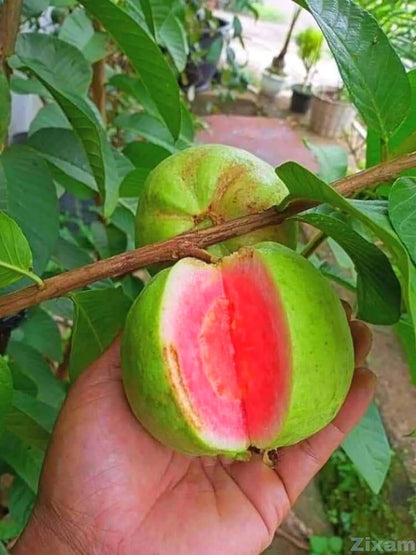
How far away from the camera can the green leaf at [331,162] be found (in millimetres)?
1097

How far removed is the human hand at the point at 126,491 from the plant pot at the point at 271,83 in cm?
422

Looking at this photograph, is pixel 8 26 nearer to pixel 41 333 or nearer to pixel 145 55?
pixel 145 55

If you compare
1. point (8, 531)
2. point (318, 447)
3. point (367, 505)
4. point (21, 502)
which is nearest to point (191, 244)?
point (318, 447)

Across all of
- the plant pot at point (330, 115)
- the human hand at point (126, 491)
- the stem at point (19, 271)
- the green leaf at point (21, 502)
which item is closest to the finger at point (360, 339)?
the human hand at point (126, 491)

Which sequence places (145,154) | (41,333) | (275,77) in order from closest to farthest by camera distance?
(145,154) → (41,333) → (275,77)

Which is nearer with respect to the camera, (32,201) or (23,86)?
(32,201)

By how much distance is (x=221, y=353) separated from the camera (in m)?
0.71

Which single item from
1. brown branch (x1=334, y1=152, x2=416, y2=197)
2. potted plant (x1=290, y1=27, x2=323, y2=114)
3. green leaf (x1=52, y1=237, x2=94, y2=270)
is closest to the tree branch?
brown branch (x1=334, y1=152, x2=416, y2=197)

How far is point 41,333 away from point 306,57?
3846 mm

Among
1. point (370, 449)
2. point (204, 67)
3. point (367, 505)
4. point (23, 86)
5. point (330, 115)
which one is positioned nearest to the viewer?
point (370, 449)

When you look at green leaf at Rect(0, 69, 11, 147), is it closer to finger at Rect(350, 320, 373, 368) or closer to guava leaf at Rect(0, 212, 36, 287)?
guava leaf at Rect(0, 212, 36, 287)

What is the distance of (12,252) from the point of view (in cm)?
68

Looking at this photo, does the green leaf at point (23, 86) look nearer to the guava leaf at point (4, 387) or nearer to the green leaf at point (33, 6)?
the green leaf at point (33, 6)

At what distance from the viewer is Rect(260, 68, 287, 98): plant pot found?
190 inches
